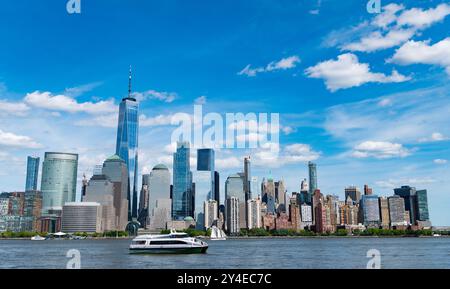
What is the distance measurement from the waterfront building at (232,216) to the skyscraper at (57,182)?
47723mm

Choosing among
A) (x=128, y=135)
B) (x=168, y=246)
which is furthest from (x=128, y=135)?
(x=168, y=246)

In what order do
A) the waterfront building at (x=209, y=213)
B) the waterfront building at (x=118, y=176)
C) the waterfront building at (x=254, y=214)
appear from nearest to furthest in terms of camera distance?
the waterfront building at (x=254, y=214)
the waterfront building at (x=209, y=213)
the waterfront building at (x=118, y=176)

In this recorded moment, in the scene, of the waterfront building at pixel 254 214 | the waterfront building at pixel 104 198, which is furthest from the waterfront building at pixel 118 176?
the waterfront building at pixel 254 214

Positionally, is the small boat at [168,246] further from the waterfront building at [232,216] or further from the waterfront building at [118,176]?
the waterfront building at [118,176]

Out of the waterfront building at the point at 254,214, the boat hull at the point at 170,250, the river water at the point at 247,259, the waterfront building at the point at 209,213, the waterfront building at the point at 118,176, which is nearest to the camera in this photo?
the river water at the point at 247,259

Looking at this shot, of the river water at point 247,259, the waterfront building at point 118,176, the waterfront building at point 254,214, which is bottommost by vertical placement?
the river water at point 247,259

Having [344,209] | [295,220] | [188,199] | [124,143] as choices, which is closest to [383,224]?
[344,209]

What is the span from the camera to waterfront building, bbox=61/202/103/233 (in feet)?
399

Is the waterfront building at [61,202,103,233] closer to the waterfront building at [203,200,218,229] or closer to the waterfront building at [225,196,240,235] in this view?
the waterfront building at [203,200,218,229]

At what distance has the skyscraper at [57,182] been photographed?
372 feet

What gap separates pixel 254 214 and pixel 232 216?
282 inches

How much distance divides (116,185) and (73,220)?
4653 centimetres
